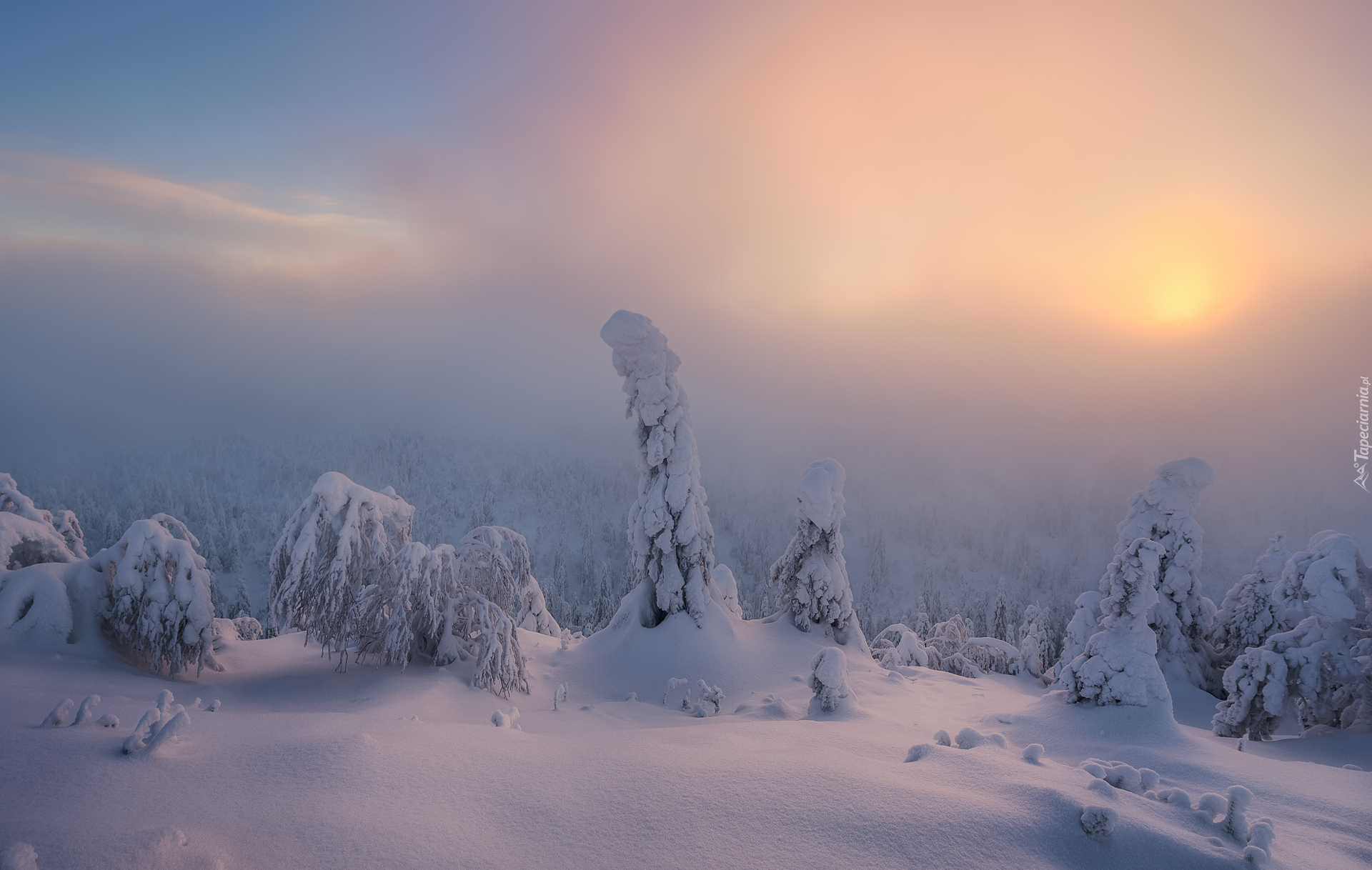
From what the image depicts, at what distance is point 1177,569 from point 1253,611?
2912 mm

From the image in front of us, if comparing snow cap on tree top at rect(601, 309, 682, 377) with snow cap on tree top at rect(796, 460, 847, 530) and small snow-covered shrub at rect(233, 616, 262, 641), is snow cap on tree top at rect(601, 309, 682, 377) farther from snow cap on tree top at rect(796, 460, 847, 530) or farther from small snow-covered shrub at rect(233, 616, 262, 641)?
small snow-covered shrub at rect(233, 616, 262, 641)

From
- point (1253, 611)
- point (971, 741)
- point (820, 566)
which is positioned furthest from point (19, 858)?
point (1253, 611)

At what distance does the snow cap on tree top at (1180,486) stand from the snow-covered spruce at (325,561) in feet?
94.1

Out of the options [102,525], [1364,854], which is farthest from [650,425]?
[102,525]

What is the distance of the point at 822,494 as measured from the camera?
22.2m

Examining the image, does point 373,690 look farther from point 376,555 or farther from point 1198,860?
point 1198,860

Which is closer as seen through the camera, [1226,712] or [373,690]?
[373,690]

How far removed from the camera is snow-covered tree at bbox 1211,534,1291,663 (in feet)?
71.5

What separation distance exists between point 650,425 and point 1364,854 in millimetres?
17222

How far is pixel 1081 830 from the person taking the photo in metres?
5.37

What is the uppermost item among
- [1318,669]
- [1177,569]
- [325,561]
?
[1177,569]

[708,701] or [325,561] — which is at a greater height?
[325,561]

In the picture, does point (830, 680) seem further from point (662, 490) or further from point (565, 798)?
point (662, 490)

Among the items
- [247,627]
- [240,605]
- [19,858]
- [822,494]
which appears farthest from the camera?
[240,605]
